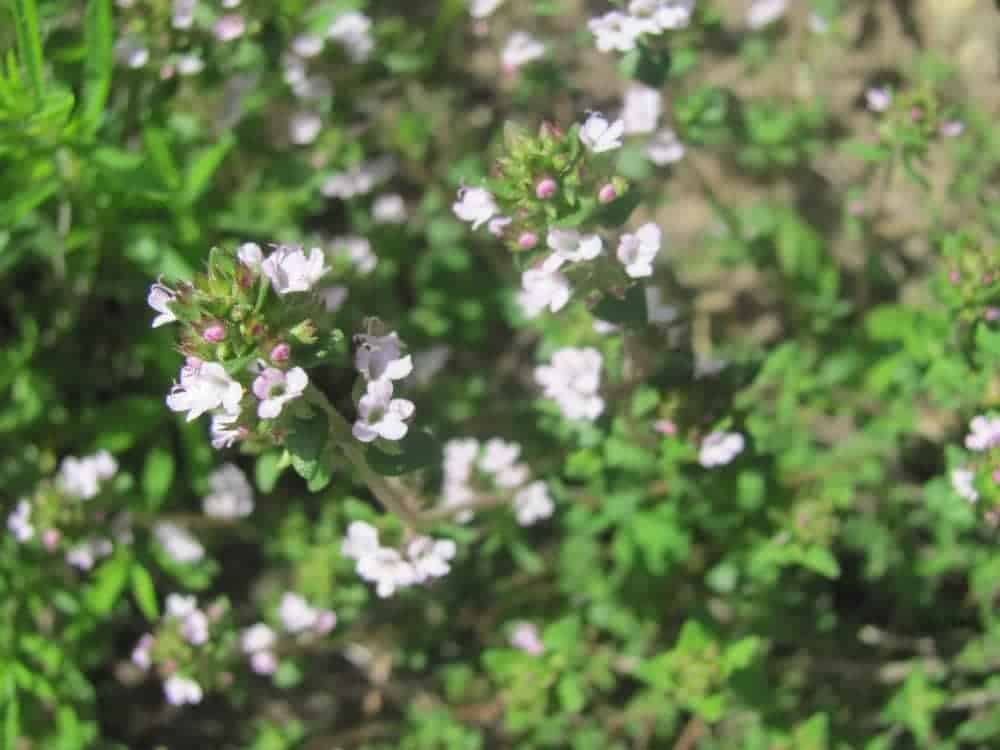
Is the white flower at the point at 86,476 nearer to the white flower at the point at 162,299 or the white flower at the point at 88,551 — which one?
the white flower at the point at 88,551

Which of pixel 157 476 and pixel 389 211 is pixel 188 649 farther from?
pixel 389 211

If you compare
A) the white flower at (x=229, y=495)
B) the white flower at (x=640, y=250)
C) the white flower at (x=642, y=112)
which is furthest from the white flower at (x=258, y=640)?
the white flower at (x=642, y=112)

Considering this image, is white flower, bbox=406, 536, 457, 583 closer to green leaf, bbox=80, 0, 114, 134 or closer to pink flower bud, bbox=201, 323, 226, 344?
pink flower bud, bbox=201, 323, 226, 344

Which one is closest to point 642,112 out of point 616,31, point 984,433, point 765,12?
point 616,31

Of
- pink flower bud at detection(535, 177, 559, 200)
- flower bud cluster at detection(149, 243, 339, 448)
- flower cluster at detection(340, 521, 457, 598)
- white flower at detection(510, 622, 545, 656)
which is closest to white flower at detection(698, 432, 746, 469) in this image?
flower cluster at detection(340, 521, 457, 598)

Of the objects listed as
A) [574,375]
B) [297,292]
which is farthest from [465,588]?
[297,292]

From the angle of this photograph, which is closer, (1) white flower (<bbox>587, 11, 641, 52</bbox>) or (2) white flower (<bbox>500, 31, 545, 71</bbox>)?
(1) white flower (<bbox>587, 11, 641, 52</bbox>)
